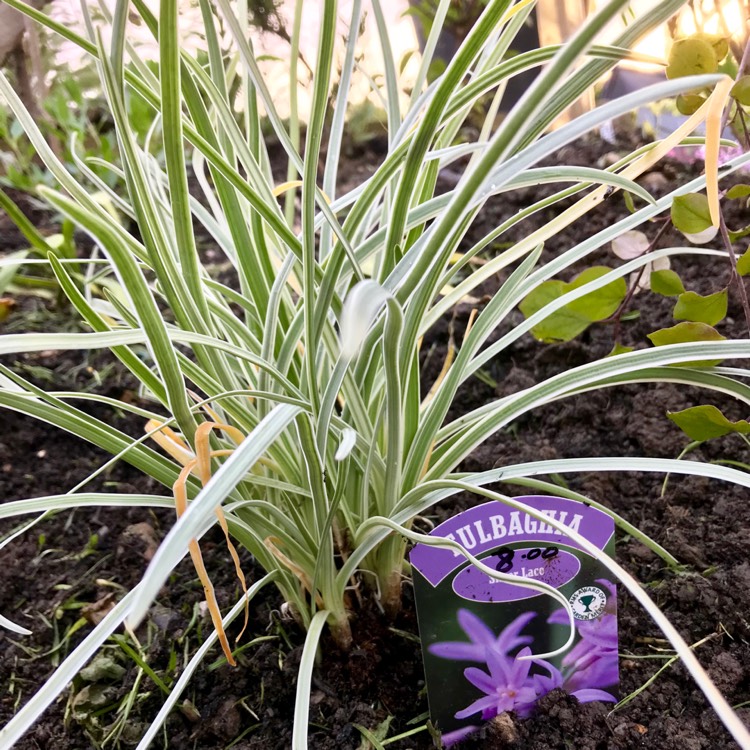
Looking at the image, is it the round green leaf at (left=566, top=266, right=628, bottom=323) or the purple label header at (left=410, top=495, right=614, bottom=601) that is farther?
the round green leaf at (left=566, top=266, right=628, bottom=323)

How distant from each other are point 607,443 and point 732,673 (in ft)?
1.11

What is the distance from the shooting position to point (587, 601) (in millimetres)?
595

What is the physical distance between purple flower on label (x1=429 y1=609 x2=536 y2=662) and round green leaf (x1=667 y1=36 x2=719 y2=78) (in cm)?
49

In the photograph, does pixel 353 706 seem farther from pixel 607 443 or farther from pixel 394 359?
pixel 607 443

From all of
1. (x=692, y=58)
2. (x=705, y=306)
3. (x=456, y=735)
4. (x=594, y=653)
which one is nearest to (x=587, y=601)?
(x=594, y=653)

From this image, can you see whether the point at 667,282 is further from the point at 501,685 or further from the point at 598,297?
the point at 501,685

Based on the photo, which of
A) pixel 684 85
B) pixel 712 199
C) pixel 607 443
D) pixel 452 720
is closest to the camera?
pixel 684 85

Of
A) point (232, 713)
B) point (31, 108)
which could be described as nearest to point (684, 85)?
point (232, 713)

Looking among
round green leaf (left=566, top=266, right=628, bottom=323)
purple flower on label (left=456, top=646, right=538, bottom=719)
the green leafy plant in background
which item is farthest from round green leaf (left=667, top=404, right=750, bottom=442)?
purple flower on label (left=456, top=646, right=538, bottom=719)

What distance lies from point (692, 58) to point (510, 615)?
508mm

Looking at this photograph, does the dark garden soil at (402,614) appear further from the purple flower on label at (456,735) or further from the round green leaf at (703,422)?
the round green leaf at (703,422)

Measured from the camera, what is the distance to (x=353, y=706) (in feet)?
2.11

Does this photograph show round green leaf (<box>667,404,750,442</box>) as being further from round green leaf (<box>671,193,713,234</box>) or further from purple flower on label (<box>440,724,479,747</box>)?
purple flower on label (<box>440,724,479,747</box>)

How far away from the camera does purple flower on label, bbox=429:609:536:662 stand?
595 mm
